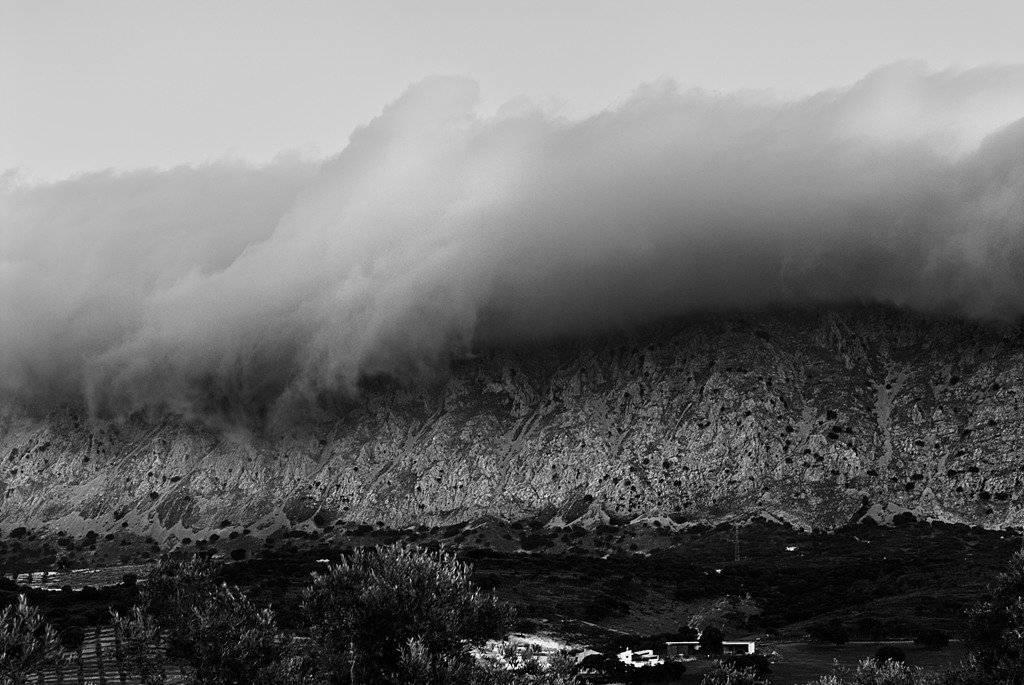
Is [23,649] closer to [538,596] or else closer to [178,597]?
[178,597]

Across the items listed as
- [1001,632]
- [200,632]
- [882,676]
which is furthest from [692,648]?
[200,632]

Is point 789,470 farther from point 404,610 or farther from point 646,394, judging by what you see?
point 404,610

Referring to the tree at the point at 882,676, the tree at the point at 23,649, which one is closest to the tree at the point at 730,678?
the tree at the point at 882,676

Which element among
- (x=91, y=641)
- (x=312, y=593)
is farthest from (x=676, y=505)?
(x=312, y=593)

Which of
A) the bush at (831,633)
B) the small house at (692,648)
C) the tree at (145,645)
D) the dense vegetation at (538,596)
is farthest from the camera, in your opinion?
the bush at (831,633)

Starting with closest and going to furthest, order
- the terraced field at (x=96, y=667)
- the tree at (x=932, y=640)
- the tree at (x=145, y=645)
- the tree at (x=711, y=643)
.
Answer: the tree at (x=145, y=645) → the terraced field at (x=96, y=667) → the tree at (x=932, y=640) → the tree at (x=711, y=643)

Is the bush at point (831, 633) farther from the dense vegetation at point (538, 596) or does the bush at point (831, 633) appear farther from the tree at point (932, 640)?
the tree at point (932, 640)
